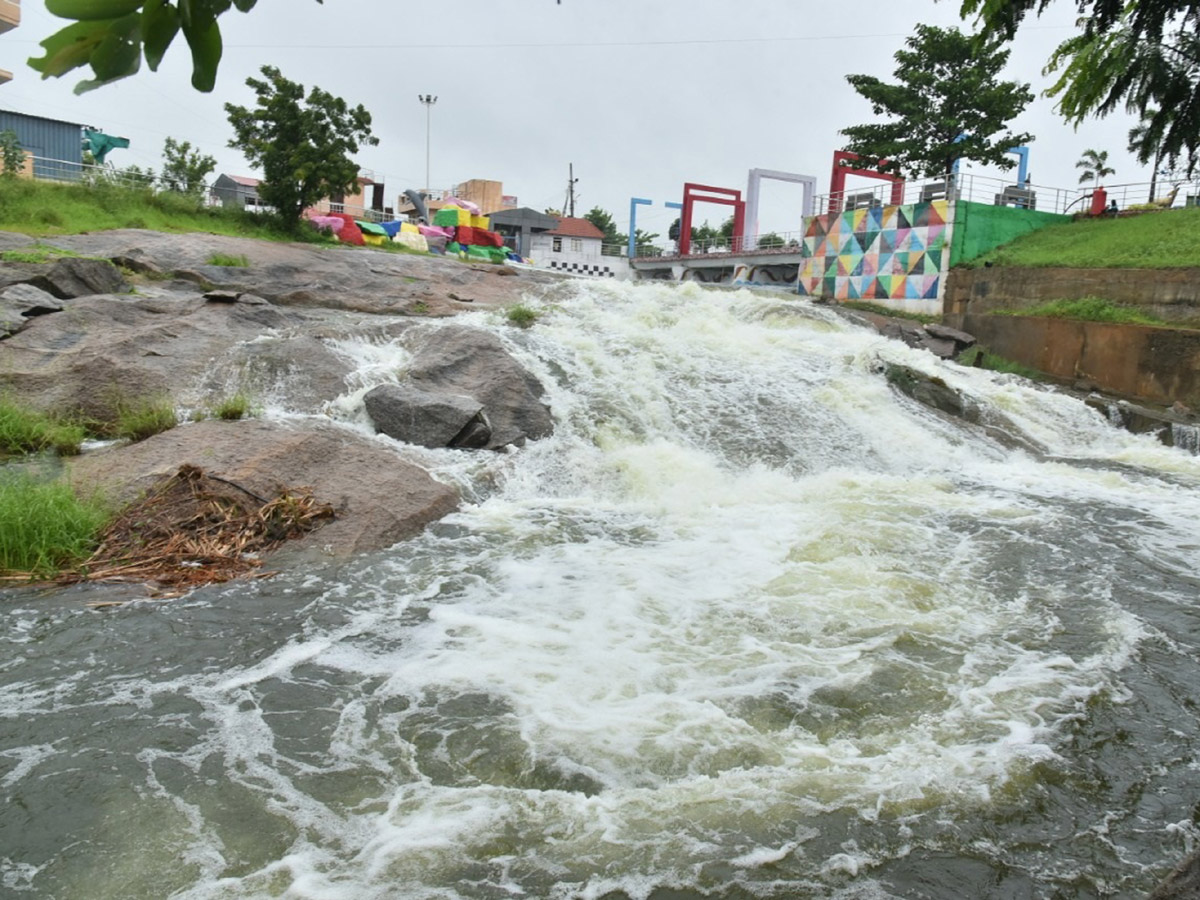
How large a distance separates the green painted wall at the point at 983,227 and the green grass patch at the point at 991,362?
4772 millimetres

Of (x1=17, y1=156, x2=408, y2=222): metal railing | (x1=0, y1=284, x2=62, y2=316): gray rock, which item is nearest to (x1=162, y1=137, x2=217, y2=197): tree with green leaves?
(x1=17, y1=156, x2=408, y2=222): metal railing

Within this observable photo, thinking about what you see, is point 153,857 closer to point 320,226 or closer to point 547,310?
point 547,310

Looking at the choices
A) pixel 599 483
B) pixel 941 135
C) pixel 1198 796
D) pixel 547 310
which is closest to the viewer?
pixel 1198 796

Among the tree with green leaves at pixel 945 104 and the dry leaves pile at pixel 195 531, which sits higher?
the tree with green leaves at pixel 945 104

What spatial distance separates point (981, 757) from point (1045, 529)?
4.44 m

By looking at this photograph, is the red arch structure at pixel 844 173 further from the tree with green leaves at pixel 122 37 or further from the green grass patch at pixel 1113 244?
the tree with green leaves at pixel 122 37

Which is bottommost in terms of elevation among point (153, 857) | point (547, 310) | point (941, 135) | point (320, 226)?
point (153, 857)

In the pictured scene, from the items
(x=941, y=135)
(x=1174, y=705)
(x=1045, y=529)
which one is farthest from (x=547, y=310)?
(x=941, y=135)

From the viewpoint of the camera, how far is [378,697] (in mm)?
3938

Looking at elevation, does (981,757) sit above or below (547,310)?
below

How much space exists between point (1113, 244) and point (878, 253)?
5.79m

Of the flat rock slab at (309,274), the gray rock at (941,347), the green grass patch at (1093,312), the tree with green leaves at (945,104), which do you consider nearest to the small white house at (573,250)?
the tree with green leaves at (945,104)

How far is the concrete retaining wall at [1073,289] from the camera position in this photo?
1433 centimetres

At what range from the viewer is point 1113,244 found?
17.6m
